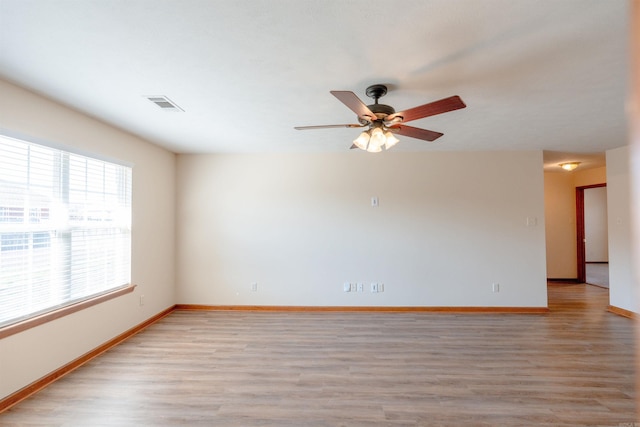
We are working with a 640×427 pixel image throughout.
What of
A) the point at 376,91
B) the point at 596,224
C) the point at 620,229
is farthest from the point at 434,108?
the point at 596,224

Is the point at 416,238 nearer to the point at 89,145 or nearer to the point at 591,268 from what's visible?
the point at 89,145

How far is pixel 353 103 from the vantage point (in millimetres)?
1884

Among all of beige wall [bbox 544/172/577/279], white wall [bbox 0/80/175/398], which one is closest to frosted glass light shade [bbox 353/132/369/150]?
white wall [bbox 0/80/175/398]

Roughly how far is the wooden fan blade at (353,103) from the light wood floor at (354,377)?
2156 millimetres

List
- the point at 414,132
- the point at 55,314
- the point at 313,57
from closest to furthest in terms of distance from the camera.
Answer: the point at 313,57 → the point at 414,132 → the point at 55,314

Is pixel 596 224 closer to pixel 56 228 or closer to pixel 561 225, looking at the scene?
pixel 561 225

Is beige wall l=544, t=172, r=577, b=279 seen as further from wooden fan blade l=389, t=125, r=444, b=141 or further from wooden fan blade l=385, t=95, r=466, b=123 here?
wooden fan blade l=385, t=95, r=466, b=123

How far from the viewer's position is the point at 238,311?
4.25 m

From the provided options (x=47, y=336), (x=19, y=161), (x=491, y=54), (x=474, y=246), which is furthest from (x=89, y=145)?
(x=474, y=246)

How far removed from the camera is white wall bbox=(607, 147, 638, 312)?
159 inches

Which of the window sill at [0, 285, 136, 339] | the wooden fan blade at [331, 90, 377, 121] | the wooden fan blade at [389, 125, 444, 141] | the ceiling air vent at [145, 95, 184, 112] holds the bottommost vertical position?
the window sill at [0, 285, 136, 339]

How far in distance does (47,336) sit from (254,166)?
9.61 feet

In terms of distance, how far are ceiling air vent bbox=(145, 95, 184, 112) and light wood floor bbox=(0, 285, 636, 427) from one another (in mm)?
2419

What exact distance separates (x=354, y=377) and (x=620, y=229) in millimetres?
4562
